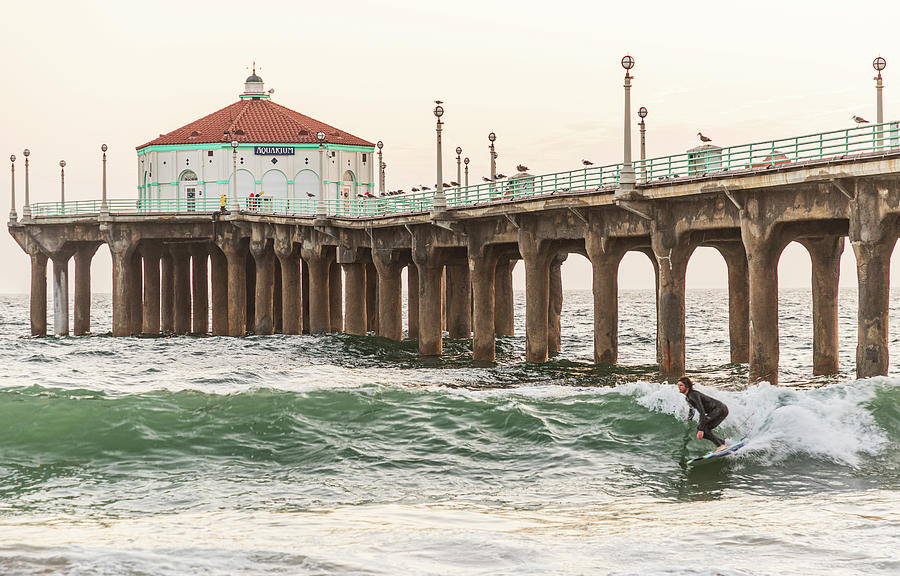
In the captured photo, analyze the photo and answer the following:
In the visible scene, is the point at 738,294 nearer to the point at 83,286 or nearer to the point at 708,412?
the point at 708,412

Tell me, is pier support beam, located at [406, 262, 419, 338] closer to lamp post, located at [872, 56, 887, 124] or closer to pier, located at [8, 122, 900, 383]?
pier, located at [8, 122, 900, 383]

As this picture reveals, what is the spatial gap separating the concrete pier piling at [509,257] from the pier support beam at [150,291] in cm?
7

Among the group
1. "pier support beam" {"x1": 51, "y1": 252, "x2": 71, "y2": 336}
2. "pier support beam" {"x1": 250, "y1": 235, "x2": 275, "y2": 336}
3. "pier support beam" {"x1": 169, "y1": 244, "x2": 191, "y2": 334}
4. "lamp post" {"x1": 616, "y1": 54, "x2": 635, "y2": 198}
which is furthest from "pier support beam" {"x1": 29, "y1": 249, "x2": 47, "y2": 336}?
"lamp post" {"x1": 616, "y1": 54, "x2": 635, "y2": 198}

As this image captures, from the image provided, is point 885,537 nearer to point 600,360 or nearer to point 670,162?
point 670,162

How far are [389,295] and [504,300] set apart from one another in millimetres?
9867

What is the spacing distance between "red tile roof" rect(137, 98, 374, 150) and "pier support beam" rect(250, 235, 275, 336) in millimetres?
9348

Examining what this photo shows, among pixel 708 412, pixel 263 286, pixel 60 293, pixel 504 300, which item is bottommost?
pixel 708 412

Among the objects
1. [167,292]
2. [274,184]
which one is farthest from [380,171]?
[167,292]

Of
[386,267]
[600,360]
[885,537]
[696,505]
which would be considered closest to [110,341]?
[386,267]

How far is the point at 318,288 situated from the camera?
50.8 metres

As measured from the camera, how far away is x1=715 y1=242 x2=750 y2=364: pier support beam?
3619 cm

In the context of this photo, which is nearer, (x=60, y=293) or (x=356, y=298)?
(x=356, y=298)

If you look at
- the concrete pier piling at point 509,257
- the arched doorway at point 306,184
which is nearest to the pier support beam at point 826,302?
the concrete pier piling at point 509,257

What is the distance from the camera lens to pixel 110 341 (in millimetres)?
51875
